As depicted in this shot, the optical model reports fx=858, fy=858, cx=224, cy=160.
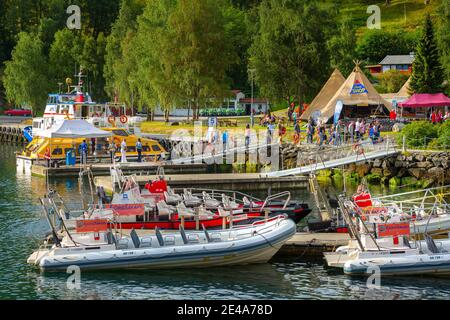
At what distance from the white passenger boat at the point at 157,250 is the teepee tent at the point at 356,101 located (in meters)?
37.7

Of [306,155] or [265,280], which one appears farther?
[306,155]

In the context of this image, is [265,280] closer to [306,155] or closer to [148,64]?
[306,155]

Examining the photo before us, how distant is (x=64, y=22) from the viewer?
393ft

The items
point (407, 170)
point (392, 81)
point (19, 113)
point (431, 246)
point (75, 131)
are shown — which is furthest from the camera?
point (19, 113)

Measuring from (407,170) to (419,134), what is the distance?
3.94 metres

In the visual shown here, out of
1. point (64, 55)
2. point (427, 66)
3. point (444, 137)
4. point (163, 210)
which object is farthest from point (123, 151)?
point (64, 55)

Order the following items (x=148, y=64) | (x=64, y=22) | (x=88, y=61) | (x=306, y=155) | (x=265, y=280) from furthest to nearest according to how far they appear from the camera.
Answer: (x=64, y=22), (x=88, y=61), (x=148, y=64), (x=306, y=155), (x=265, y=280)

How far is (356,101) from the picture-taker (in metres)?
66.4

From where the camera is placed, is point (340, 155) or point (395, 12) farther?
point (395, 12)

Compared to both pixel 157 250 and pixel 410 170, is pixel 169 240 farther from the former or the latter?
pixel 410 170
